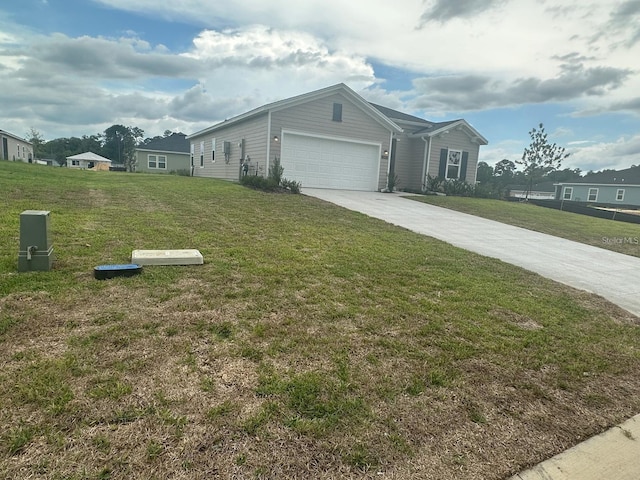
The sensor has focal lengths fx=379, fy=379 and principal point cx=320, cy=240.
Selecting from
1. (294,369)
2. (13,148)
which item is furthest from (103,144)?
(294,369)

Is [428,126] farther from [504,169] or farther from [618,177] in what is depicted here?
[504,169]

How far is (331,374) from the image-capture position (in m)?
2.53

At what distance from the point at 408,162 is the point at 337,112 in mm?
5991

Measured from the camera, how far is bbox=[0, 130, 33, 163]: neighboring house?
31.1 metres

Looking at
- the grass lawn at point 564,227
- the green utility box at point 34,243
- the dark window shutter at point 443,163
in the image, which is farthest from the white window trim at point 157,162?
the green utility box at point 34,243

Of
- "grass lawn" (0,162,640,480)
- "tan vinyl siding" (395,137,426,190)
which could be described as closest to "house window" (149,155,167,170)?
"tan vinyl siding" (395,137,426,190)

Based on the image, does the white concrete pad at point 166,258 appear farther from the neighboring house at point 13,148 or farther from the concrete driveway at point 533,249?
the neighboring house at point 13,148

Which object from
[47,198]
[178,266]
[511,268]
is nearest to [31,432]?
[178,266]

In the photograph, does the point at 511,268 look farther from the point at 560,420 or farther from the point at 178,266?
the point at 178,266

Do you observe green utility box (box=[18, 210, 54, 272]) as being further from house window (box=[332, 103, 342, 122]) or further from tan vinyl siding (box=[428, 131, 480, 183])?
tan vinyl siding (box=[428, 131, 480, 183])

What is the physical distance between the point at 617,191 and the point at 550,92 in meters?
17.0

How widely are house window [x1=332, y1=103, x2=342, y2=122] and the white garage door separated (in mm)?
907

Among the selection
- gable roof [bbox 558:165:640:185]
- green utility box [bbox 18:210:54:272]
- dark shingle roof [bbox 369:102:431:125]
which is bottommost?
green utility box [bbox 18:210:54:272]

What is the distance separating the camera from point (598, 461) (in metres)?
2.05
